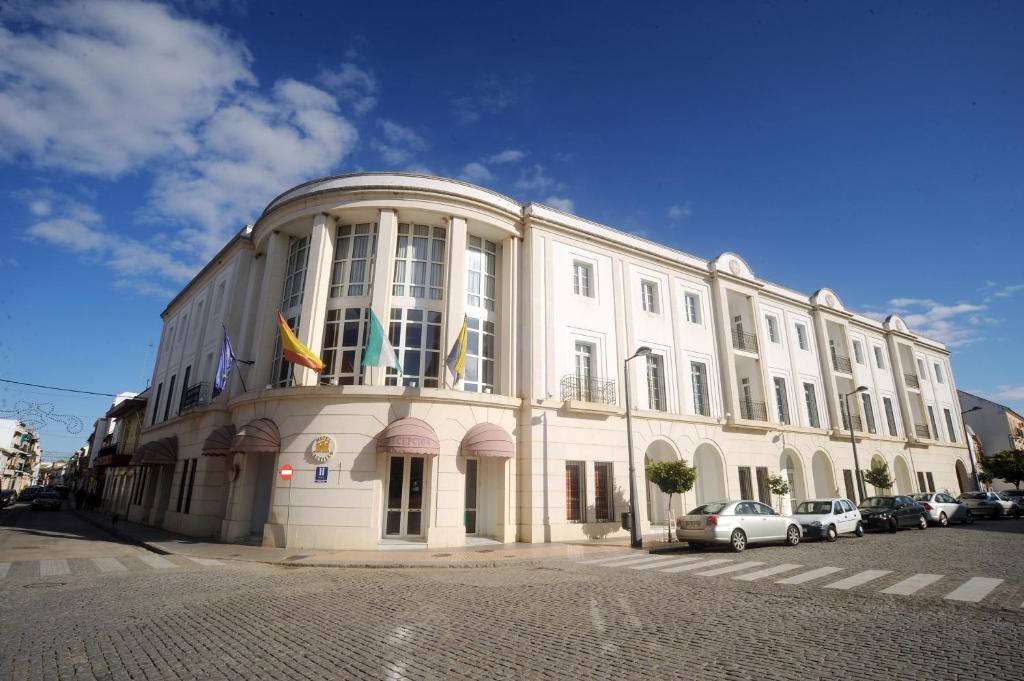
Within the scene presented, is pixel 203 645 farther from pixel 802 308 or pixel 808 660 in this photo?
pixel 802 308

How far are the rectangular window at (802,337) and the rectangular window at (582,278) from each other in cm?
1563

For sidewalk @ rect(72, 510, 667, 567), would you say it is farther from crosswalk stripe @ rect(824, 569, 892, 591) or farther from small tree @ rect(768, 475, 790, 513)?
small tree @ rect(768, 475, 790, 513)

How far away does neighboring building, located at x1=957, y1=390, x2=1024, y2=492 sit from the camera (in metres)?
46.9

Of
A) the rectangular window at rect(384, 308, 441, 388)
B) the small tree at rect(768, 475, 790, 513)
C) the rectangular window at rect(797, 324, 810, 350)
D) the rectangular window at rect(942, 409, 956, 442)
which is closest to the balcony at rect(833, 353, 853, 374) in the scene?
the rectangular window at rect(797, 324, 810, 350)

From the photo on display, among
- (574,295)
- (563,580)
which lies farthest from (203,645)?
(574,295)

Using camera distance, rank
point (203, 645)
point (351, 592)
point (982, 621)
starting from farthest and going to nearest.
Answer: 1. point (351, 592)
2. point (982, 621)
3. point (203, 645)

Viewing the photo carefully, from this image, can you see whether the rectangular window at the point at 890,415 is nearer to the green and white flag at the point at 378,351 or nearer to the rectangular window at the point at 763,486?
the rectangular window at the point at 763,486

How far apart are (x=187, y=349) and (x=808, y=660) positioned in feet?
102

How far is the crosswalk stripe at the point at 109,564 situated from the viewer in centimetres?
1191

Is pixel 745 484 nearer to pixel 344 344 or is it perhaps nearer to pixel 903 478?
pixel 903 478

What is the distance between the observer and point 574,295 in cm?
2114

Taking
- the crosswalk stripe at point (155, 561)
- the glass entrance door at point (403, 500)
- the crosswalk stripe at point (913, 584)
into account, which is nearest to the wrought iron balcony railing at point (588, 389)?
the glass entrance door at point (403, 500)

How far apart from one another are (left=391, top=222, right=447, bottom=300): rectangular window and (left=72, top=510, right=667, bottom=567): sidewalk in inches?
357

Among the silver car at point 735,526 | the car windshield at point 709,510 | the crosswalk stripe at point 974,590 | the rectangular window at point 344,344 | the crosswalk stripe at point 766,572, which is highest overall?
the rectangular window at point 344,344
